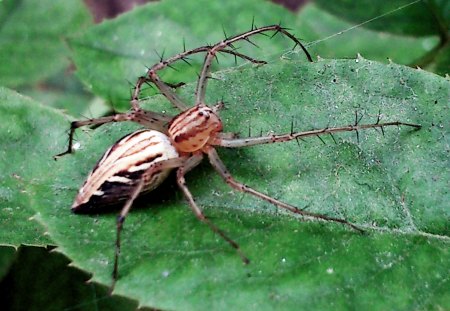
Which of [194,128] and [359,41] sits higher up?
[194,128]

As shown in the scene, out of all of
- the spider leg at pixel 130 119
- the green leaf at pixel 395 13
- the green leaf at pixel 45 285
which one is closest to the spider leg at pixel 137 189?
the spider leg at pixel 130 119

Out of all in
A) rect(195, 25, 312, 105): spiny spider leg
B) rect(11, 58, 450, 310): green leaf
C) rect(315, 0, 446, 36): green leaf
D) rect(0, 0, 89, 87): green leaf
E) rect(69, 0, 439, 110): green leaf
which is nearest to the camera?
rect(11, 58, 450, 310): green leaf

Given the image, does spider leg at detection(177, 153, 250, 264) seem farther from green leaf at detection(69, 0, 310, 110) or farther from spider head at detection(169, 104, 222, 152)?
green leaf at detection(69, 0, 310, 110)

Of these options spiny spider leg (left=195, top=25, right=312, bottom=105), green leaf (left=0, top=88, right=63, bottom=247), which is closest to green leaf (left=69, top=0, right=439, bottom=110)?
spiny spider leg (left=195, top=25, right=312, bottom=105)

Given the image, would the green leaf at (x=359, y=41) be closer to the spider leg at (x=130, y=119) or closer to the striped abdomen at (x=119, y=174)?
the spider leg at (x=130, y=119)

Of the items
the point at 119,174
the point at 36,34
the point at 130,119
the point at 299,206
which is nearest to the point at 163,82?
the point at 130,119

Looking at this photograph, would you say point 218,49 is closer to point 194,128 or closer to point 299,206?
point 194,128
